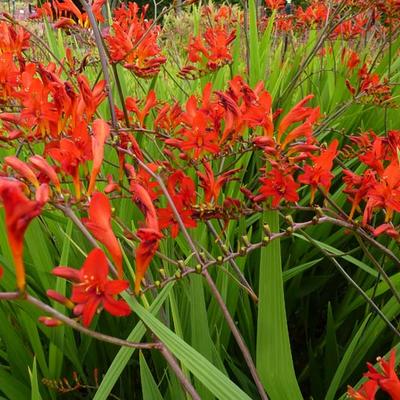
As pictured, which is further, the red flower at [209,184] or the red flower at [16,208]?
the red flower at [209,184]

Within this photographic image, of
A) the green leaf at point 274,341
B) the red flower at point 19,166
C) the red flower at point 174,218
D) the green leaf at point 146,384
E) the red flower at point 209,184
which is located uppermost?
the red flower at point 19,166

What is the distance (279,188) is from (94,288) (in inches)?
15.5

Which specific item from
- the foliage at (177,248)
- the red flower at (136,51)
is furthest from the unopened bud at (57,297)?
the red flower at (136,51)

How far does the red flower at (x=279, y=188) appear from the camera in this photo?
801 millimetres

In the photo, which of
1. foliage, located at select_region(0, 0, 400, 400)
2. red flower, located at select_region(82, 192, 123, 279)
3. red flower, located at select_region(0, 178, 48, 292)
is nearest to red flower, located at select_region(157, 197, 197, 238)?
foliage, located at select_region(0, 0, 400, 400)

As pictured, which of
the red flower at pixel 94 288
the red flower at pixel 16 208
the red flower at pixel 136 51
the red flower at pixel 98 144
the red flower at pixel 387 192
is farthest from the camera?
the red flower at pixel 136 51

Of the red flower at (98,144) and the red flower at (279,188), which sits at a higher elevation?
the red flower at (98,144)

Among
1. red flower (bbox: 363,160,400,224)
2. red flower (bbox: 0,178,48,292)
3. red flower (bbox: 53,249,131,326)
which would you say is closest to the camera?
red flower (bbox: 0,178,48,292)

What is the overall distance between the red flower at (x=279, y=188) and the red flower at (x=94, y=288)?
0.37 m

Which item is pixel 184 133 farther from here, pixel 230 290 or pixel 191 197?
pixel 230 290

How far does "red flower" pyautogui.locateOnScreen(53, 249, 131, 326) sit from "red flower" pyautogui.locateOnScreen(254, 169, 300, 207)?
0.37 m

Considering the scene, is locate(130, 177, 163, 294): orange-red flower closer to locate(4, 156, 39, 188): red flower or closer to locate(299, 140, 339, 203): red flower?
locate(4, 156, 39, 188): red flower

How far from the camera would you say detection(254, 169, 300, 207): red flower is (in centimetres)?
80

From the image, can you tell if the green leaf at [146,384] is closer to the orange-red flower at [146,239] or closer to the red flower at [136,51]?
the orange-red flower at [146,239]
